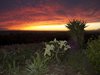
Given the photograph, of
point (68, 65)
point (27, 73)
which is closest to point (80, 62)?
point (68, 65)

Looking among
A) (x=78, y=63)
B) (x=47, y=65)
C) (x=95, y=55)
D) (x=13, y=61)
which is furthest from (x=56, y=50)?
(x=95, y=55)

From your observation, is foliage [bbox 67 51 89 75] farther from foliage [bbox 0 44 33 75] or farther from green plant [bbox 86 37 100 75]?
foliage [bbox 0 44 33 75]

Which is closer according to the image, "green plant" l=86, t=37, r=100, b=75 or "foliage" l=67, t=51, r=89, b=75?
"green plant" l=86, t=37, r=100, b=75

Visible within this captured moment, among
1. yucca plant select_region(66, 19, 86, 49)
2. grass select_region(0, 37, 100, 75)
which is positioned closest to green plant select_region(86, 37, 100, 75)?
grass select_region(0, 37, 100, 75)

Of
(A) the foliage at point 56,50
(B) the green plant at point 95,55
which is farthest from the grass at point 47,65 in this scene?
(A) the foliage at point 56,50

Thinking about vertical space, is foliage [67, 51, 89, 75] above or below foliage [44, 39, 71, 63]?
below

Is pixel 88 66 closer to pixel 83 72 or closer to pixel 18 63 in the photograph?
pixel 83 72

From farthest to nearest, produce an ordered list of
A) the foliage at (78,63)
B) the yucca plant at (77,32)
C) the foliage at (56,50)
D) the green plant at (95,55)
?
the yucca plant at (77,32) → the foliage at (56,50) → the foliage at (78,63) → the green plant at (95,55)

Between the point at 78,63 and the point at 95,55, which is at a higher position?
the point at 95,55

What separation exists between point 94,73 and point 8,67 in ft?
13.8

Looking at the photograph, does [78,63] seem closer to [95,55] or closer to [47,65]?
[47,65]

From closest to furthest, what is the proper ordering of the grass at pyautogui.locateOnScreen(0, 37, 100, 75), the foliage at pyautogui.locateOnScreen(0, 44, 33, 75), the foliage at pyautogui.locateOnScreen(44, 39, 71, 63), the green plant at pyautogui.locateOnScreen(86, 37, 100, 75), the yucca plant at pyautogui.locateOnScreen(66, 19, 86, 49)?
the green plant at pyautogui.locateOnScreen(86, 37, 100, 75) < the grass at pyautogui.locateOnScreen(0, 37, 100, 75) < the foliage at pyautogui.locateOnScreen(0, 44, 33, 75) < the foliage at pyautogui.locateOnScreen(44, 39, 71, 63) < the yucca plant at pyautogui.locateOnScreen(66, 19, 86, 49)

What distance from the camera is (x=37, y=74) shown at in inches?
537

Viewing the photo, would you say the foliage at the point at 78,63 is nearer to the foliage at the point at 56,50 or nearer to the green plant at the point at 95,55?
the foliage at the point at 56,50
